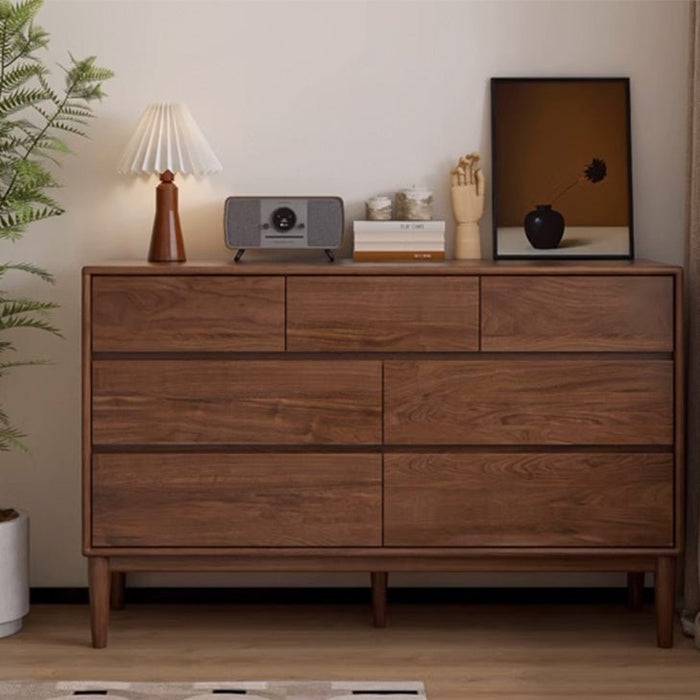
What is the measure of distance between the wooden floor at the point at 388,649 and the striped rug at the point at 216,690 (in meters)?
0.06

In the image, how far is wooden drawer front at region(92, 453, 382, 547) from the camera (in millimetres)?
3277

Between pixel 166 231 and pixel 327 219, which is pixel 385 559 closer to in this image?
pixel 327 219

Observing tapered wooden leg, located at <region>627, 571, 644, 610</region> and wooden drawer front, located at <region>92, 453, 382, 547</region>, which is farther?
tapered wooden leg, located at <region>627, 571, 644, 610</region>

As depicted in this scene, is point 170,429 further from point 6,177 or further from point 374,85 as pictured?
point 374,85

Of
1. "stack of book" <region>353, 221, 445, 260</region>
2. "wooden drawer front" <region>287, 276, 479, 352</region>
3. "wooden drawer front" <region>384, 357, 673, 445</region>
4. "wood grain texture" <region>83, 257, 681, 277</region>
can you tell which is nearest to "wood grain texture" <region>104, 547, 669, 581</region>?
"wooden drawer front" <region>384, 357, 673, 445</region>

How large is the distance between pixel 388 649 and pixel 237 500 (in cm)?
55

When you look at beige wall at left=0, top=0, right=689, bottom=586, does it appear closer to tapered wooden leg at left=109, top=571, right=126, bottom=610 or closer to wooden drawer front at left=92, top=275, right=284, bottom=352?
wooden drawer front at left=92, top=275, right=284, bottom=352

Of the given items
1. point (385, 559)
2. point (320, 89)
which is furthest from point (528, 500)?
point (320, 89)

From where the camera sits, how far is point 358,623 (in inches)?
140

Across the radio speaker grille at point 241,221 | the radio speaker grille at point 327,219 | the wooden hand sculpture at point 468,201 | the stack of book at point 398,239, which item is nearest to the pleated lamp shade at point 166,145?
the radio speaker grille at point 241,221

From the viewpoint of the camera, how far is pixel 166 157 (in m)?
3.44

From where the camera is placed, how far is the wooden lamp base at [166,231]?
347 cm

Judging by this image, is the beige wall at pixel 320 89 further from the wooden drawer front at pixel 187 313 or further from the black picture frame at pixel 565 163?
the wooden drawer front at pixel 187 313

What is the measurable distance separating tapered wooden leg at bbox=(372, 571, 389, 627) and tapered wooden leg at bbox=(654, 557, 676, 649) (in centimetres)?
72
